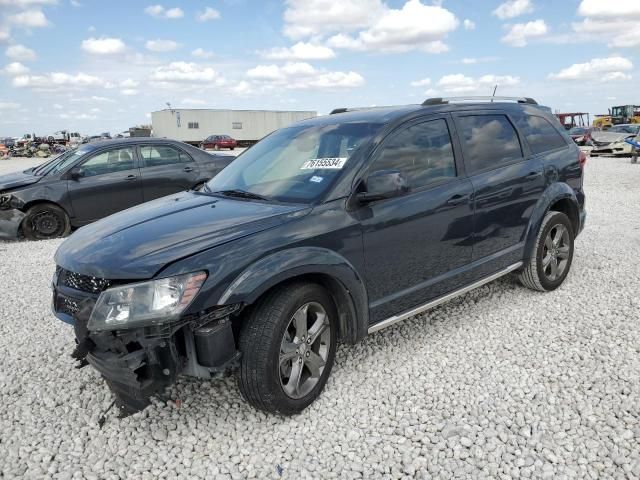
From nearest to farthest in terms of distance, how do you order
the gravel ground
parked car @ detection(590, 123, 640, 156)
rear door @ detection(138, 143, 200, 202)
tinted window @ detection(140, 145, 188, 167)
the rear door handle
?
the gravel ground → the rear door handle → rear door @ detection(138, 143, 200, 202) → tinted window @ detection(140, 145, 188, 167) → parked car @ detection(590, 123, 640, 156)


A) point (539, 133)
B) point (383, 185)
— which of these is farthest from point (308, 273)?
point (539, 133)

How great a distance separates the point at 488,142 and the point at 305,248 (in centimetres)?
210

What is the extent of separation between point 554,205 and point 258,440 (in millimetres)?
3551

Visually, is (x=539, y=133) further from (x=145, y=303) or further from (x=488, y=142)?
(x=145, y=303)

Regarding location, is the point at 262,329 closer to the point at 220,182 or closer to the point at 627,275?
the point at 220,182

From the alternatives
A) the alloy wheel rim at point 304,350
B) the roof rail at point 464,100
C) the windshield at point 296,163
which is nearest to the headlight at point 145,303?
the alloy wheel rim at point 304,350

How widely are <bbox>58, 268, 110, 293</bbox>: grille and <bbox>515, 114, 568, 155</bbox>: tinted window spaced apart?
3.63 meters

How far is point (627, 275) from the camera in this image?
5160mm

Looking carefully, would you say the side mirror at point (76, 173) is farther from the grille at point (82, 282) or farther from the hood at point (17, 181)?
the grille at point (82, 282)

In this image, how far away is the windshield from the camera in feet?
10.5

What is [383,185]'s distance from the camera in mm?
2961

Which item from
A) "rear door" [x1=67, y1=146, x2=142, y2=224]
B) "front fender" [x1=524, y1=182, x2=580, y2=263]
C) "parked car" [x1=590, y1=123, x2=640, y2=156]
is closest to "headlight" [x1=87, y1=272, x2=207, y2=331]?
"front fender" [x1=524, y1=182, x2=580, y2=263]

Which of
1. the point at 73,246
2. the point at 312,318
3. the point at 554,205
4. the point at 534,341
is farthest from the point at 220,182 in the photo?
the point at 554,205

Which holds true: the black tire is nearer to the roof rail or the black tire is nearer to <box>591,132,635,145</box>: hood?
the roof rail
